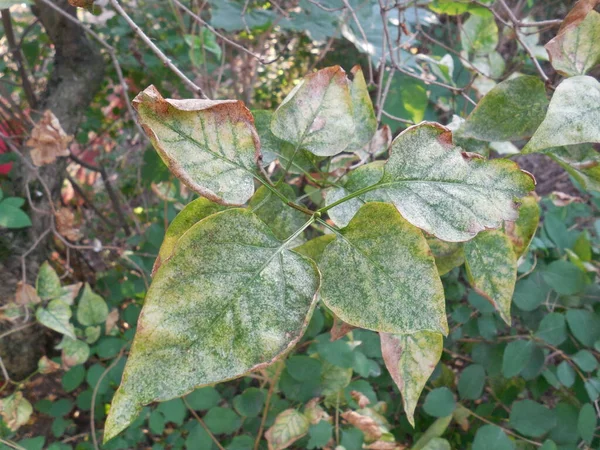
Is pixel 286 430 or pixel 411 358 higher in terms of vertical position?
pixel 411 358

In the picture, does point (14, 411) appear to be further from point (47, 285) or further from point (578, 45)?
point (578, 45)

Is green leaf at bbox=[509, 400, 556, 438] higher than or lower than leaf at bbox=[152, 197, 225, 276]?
lower

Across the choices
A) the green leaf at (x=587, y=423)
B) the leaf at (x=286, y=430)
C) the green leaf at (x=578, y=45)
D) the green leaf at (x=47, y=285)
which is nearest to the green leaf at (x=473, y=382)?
the green leaf at (x=587, y=423)

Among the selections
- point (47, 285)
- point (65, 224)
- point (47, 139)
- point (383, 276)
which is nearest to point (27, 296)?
point (47, 285)

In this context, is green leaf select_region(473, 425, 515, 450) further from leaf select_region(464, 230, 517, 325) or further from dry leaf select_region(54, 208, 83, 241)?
dry leaf select_region(54, 208, 83, 241)

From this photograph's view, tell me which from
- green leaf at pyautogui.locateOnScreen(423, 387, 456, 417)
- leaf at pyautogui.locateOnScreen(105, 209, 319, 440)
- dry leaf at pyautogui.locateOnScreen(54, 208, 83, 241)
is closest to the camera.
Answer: leaf at pyautogui.locateOnScreen(105, 209, 319, 440)

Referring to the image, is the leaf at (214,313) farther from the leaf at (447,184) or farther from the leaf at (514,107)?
the leaf at (514,107)

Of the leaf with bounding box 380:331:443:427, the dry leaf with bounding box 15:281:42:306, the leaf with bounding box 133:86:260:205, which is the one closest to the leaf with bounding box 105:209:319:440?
the leaf with bounding box 133:86:260:205

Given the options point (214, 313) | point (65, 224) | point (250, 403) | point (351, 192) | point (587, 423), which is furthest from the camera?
point (65, 224)
